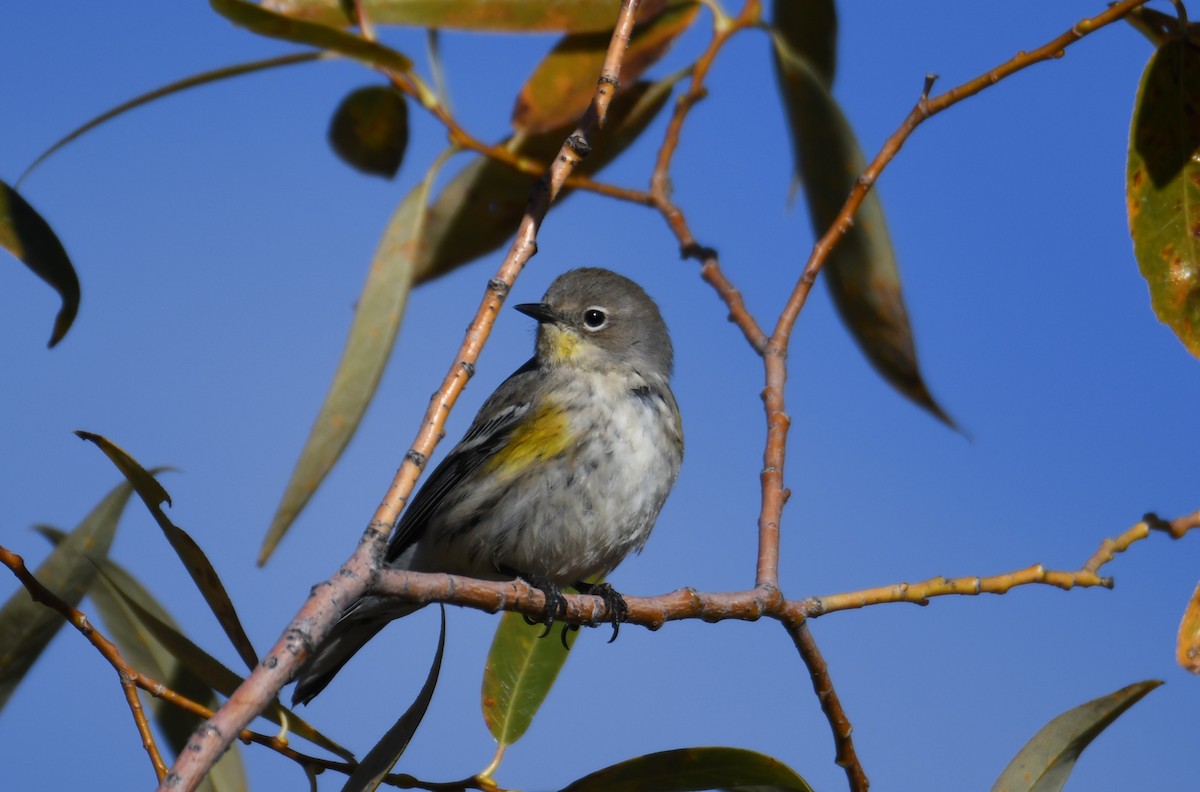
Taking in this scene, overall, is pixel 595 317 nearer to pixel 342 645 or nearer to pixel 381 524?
pixel 342 645

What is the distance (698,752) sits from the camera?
82.4 inches

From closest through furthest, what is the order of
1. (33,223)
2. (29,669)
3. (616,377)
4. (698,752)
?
1. (698,752)
2. (33,223)
3. (29,669)
4. (616,377)

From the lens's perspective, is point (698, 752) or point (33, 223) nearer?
point (698, 752)

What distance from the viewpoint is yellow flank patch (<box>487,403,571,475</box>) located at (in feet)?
10.2

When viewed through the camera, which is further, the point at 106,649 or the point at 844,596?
the point at 844,596

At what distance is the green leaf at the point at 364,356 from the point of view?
236 centimetres

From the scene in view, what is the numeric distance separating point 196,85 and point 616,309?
1.66 m

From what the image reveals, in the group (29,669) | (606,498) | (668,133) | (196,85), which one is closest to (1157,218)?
(668,133)

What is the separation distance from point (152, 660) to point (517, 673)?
80 centimetres

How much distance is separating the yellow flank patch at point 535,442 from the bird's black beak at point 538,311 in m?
0.58

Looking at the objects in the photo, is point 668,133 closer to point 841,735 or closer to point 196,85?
point 196,85

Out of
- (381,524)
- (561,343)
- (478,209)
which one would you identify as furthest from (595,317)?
(381,524)

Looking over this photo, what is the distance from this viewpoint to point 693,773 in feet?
6.95

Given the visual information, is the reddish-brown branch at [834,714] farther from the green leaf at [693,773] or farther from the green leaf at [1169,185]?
the green leaf at [1169,185]
